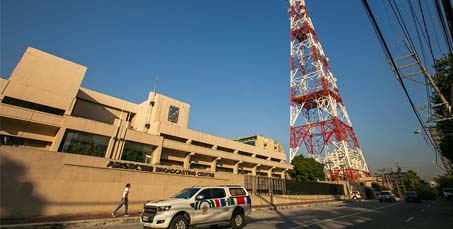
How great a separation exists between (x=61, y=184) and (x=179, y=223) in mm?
11179

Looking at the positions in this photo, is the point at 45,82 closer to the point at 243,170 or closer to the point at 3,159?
the point at 3,159

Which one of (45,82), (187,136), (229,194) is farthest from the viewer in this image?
(187,136)

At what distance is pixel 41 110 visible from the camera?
79.8ft

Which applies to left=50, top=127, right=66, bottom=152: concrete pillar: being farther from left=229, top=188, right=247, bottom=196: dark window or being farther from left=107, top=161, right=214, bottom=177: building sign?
left=229, top=188, right=247, bottom=196: dark window

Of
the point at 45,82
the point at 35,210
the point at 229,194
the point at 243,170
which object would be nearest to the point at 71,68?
the point at 45,82

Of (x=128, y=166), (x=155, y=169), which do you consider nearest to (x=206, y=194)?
(x=128, y=166)

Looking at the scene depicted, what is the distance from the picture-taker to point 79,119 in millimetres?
23953

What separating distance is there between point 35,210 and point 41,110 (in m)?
15.7

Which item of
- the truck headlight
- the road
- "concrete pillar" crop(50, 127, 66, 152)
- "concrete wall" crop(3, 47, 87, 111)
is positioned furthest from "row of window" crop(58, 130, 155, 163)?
the truck headlight

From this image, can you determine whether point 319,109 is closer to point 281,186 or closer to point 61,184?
point 281,186

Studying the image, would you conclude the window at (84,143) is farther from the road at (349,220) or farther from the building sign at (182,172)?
the road at (349,220)

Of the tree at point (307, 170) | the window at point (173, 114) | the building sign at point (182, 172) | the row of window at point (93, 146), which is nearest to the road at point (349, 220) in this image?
the building sign at point (182, 172)

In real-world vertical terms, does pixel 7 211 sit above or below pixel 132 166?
below

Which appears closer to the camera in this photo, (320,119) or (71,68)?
(71,68)
